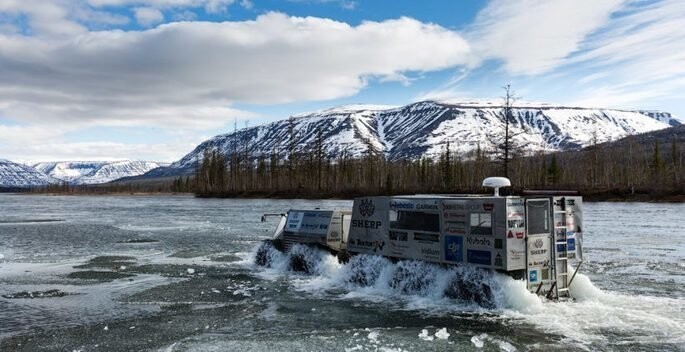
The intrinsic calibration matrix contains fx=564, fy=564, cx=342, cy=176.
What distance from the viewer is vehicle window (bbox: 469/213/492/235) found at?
20092 millimetres

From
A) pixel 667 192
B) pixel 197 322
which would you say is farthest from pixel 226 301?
pixel 667 192

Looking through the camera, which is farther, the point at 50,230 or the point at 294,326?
the point at 50,230

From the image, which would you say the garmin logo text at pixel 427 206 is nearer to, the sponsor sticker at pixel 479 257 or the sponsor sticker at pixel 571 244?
the sponsor sticker at pixel 479 257

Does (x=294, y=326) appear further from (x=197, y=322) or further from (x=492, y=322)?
(x=492, y=322)

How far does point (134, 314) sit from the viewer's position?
751 inches

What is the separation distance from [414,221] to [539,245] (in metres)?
5.18

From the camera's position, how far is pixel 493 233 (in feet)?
65.2

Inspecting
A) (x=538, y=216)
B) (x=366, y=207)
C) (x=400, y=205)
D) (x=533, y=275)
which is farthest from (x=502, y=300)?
(x=366, y=207)

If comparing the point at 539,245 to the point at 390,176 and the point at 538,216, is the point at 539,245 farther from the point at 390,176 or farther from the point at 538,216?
the point at 390,176

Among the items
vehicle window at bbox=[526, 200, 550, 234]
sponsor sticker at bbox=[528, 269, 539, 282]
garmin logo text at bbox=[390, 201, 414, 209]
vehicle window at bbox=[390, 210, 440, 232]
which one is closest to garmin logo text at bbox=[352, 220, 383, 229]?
vehicle window at bbox=[390, 210, 440, 232]

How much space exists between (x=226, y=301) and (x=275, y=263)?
917cm

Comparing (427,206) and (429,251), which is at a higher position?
(427,206)

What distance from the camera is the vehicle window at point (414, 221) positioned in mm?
22453

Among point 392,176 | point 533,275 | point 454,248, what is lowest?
point 533,275
